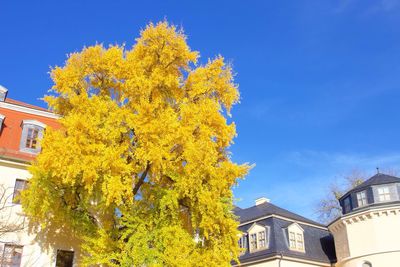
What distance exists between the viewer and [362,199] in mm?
30281

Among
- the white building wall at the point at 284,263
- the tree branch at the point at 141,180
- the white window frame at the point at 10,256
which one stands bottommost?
the white window frame at the point at 10,256

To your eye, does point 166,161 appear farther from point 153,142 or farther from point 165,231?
point 165,231

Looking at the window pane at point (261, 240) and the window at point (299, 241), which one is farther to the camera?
the window at point (299, 241)

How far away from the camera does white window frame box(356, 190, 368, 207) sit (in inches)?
1184

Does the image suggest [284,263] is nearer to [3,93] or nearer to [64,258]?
[64,258]

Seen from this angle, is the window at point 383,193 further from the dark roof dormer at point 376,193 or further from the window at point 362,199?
the window at point 362,199

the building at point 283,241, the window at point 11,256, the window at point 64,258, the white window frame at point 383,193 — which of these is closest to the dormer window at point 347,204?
the white window frame at point 383,193

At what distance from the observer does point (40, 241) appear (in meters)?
19.0

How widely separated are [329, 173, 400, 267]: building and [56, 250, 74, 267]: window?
18746 mm

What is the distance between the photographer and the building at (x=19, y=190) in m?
18.4

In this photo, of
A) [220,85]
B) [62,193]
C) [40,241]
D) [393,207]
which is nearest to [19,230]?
[40,241]

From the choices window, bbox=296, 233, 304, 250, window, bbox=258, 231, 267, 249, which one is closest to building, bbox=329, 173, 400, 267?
window, bbox=296, 233, 304, 250

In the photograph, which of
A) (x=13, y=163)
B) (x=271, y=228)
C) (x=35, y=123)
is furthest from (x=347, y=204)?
(x=13, y=163)

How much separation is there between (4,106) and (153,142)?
31.6 ft
